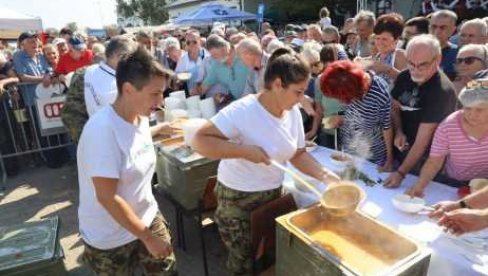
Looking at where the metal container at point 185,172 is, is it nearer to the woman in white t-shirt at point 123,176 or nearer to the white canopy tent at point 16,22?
the woman in white t-shirt at point 123,176

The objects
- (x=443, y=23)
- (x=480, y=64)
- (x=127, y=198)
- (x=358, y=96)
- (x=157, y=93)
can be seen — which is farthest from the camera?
(x=443, y=23)

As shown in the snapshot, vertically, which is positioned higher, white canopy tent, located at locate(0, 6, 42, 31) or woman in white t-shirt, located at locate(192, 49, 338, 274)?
white canopy tent, located at locate(0, 6, 42, 31)

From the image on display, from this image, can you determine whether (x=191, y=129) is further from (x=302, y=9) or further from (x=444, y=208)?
(x=302, y=9)

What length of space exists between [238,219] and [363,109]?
3.56 feet

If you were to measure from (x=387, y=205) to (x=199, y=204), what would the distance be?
47.3 inches

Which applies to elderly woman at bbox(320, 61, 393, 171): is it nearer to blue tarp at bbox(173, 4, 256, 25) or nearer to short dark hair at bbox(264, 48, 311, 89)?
short dark hair at bbox(264, 48, 311, 89)

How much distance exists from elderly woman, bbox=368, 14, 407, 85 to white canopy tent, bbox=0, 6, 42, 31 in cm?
693

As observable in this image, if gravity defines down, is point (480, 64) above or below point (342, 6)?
below

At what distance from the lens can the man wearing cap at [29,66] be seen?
199 inches

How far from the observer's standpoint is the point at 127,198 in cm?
166

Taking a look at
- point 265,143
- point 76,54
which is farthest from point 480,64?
point 76,54

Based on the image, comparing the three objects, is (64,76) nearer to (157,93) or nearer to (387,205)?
(157,93)

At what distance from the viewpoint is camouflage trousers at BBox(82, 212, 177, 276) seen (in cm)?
174

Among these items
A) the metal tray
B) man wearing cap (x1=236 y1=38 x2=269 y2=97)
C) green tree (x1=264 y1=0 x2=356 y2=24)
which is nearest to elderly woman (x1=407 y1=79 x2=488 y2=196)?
the metal tray
